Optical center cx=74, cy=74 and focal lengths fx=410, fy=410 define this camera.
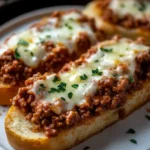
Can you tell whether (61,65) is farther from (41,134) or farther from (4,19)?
(4,19)

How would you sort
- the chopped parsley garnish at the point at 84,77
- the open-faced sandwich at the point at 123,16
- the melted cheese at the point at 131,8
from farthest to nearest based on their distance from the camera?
the melted cheese at the point at 131,8, the open-faced sandwich at the point at 123,16, the chopped parsley garnish at the point at 84,77

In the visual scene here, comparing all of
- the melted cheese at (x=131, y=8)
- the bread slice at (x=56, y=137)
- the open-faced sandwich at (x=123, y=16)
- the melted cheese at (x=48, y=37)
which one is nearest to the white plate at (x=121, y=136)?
the bread slice at (x=56, y=137)

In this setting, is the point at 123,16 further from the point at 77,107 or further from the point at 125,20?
the point at 77,107

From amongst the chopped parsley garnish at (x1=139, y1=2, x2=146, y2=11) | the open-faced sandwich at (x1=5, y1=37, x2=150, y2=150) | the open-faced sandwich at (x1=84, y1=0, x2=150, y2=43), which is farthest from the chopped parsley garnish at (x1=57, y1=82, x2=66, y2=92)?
the chopped parsley garnish at (x1=139, y1=2, x2=146, y2=11)

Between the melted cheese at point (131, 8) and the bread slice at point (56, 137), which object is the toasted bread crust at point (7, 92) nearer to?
the bread slice at point (56, 137)

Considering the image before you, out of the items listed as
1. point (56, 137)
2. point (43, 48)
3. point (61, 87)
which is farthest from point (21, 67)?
point (56, 137)
